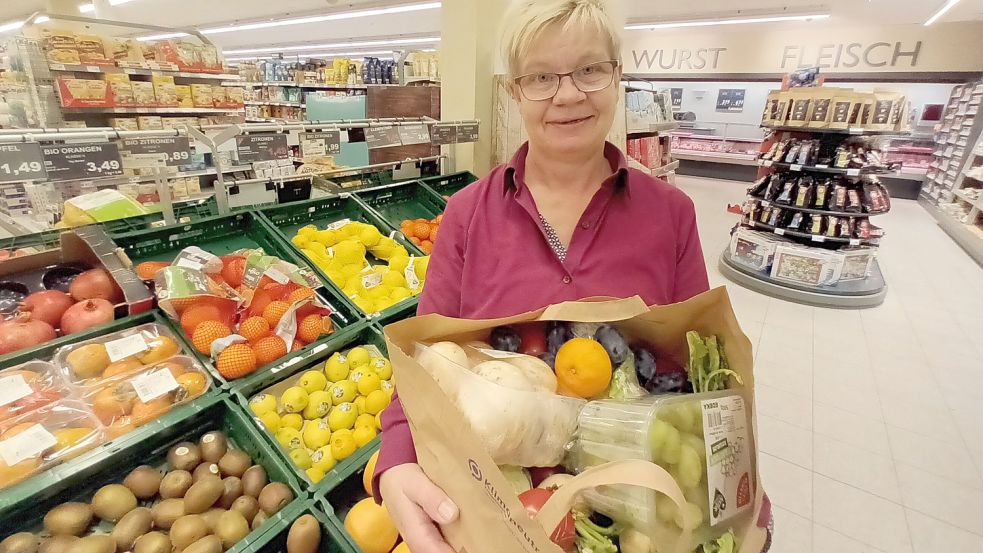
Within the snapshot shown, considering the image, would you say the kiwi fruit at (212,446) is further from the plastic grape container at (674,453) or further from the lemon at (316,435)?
the plastic grape container at (674,453)

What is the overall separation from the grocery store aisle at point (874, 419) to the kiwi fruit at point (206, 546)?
199 centimetres

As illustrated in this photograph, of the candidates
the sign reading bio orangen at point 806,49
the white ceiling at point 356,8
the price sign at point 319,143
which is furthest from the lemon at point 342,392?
the sign reading bio orangen at point 806,49

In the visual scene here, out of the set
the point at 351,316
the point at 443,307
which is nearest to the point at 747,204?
the point at 351,316

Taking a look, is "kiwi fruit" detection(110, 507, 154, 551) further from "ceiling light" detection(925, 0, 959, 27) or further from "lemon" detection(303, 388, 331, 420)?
"ceiling light" detection(925, 0, 959, 27)

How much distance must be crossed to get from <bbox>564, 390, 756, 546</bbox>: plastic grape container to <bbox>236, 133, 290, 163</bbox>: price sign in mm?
2070

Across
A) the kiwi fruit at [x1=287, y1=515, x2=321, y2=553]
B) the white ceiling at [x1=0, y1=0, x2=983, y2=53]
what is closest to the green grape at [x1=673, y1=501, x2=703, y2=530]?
the kiwi fruit at [x1=287, y1=515, x2=321, y2=553]

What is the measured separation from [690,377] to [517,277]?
375mm

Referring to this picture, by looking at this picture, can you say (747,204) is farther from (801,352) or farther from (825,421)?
(825,421)

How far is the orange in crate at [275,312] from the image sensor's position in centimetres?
164

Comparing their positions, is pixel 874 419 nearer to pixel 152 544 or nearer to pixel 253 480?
pixel 253 480

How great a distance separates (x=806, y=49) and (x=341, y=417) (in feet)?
37.4

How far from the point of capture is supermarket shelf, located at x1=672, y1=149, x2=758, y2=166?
34.9 ft

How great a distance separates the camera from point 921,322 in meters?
4.07

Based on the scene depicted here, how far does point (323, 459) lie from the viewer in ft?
4.68
